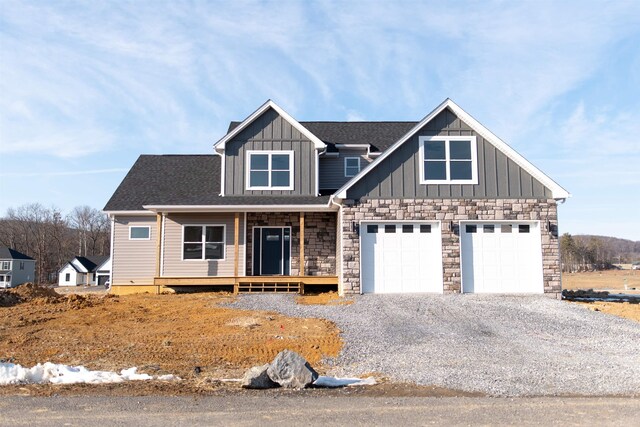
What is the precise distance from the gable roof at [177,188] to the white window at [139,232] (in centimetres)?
73

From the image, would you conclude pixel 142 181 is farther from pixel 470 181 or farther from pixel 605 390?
pixel 605 390

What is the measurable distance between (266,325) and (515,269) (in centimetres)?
858

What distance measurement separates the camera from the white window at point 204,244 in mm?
19453

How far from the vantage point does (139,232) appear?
65.4ft

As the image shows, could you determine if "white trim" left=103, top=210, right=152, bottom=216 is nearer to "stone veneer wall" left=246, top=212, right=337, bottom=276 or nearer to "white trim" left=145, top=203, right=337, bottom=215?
"white trim" left=145, top=203, right=337, bottom=215

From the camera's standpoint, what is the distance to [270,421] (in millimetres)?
5648

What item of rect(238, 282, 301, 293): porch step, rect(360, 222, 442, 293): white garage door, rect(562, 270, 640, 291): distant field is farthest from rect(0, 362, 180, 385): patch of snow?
rect(562, 270, 640, 291): distant field

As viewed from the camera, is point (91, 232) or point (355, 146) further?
point (91, 232)

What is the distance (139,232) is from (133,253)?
803 mm

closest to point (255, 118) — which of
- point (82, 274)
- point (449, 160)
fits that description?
point (449, 160)

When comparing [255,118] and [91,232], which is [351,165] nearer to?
[255,118]


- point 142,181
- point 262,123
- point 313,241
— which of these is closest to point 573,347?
point 313,241

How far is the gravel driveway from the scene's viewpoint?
7.58 m

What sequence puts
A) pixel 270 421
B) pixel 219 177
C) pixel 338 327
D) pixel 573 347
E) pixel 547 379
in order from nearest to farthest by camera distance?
pixel 270 421
pixel 547 379
pixel 573 347
pixel 338 327
pixel 219 177
